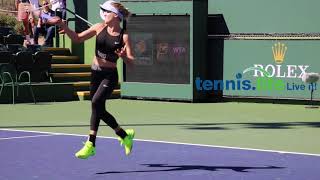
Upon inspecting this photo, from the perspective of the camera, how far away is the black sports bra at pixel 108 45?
8328mm

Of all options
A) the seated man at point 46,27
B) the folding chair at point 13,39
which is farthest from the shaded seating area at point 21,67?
the seated man at point 46,27

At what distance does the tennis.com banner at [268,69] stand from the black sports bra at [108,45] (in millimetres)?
9399

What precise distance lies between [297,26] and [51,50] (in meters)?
8.25

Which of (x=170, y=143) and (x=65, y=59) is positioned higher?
(x=65, y=59)

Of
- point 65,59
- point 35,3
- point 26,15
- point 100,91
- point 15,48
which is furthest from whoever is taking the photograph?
point 26,15

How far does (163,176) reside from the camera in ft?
24.6

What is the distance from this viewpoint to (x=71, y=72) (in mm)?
20453

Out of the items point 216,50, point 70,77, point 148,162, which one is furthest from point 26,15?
point 148,162

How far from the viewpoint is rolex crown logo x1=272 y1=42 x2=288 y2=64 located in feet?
56.1

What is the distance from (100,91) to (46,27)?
14544mm

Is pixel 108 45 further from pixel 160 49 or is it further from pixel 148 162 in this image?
pixel 160 49

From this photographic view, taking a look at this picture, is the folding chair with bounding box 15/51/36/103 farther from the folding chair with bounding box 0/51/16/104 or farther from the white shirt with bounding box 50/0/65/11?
the white shirt with bounding box 50/0/65/11

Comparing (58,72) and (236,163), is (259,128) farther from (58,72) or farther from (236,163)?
(58,72)

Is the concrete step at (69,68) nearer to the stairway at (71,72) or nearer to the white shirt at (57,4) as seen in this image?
the stairway at (71,72)
